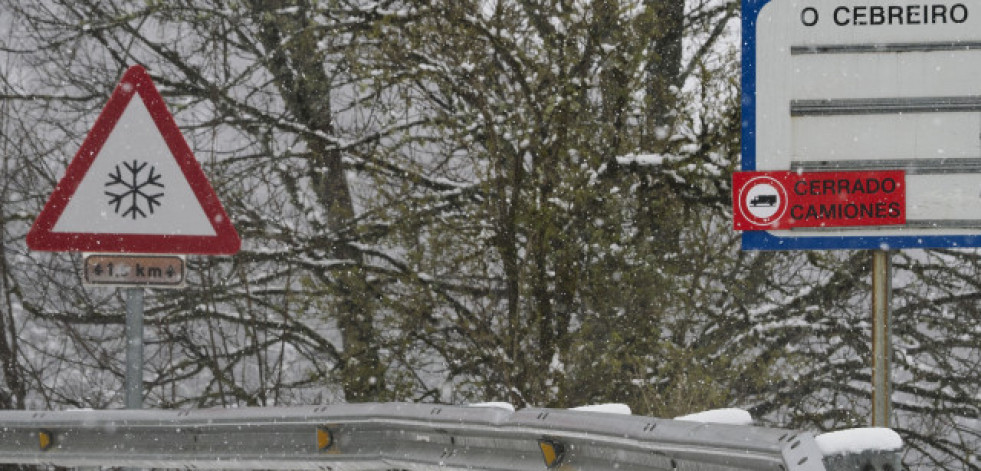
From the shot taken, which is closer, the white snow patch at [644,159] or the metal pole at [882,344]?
the metal pole at [882,344]

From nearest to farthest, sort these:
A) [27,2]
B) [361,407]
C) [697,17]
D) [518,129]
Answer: [361,407] < [518,129] < [697,17] < [27,2]

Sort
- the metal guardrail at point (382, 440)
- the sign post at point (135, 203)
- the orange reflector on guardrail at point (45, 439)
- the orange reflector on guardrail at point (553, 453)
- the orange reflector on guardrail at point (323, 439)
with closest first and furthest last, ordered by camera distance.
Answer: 1. the metal guardrail at point (382, 440)
2. the orange reflector on guardrail at point (553, 453)
3. the orange reflector on guardrail at point (323, 439)
4. the sign post at point (135, 203)
5. the orange reflector on guardrail at point (45, 439)

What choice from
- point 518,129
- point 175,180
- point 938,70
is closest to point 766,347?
point 518,129

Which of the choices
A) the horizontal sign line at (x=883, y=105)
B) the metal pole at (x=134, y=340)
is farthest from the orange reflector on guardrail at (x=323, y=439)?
the horizontal sign line at (x=883, y=105)

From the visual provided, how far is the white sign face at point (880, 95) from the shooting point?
4.83 m

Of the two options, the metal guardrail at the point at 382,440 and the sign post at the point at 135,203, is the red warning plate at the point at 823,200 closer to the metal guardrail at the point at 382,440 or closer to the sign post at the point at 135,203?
the metal guardrail at the point at 382,440

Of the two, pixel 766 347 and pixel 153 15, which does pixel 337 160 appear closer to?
pixel 153 15

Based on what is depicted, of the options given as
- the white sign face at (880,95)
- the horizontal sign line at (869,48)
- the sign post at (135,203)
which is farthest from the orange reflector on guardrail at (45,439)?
the horizontal sign line at (869,48)

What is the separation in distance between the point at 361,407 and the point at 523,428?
2.78 ft

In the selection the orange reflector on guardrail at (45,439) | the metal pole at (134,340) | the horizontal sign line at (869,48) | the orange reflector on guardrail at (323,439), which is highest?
the horizontal sign line at (869,48)

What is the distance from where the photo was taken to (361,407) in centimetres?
444

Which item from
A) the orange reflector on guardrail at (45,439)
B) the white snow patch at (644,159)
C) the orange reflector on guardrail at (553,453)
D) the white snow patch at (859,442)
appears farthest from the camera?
the white snow patch at (644,159)

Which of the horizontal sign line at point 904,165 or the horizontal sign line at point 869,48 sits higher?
the horizontal sign line at point 869,48

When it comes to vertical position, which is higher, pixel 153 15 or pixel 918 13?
pixel 153 15
